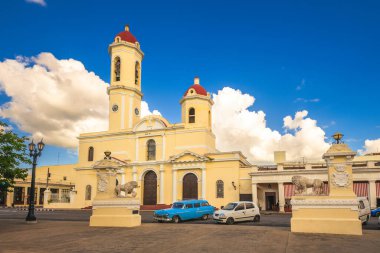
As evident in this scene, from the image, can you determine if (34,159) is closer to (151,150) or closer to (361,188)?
(151,150)

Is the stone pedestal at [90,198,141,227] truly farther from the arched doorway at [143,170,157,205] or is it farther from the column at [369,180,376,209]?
the column at [369,180,376,209]

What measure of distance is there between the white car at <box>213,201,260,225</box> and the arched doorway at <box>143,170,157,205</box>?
68.3ft

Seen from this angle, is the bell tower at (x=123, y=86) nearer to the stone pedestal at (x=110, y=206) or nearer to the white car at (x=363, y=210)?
the stone pedestal at (x=110, y=206)

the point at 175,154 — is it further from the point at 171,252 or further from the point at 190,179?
the point at 171,252

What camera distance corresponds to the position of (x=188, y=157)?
126 feet

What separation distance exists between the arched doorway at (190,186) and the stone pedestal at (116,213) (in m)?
21.2

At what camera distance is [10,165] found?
50.8 feet

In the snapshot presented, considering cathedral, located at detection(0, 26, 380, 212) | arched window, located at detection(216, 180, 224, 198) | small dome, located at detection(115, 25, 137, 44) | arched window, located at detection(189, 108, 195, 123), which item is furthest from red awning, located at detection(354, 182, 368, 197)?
small dome, located at detection(115, 25, 137, 44)

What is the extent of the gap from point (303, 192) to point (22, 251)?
11.0 meters

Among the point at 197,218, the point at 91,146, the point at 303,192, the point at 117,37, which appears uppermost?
the point at 117,37

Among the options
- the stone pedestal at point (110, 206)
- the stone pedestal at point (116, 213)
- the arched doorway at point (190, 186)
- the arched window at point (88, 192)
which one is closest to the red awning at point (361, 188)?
the arched doorway at point (190, 186)

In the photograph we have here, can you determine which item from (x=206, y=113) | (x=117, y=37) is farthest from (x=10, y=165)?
(x=117, y=37)

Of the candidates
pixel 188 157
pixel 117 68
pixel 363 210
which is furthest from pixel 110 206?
pixel 117 68

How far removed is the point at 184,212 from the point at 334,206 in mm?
10184
